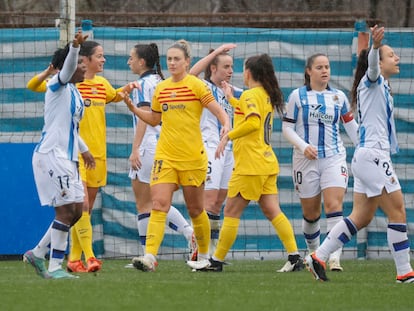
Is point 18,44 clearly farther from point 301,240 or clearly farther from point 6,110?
point 301,240

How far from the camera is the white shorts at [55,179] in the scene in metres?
10.5

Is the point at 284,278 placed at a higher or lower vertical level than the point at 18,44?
lower

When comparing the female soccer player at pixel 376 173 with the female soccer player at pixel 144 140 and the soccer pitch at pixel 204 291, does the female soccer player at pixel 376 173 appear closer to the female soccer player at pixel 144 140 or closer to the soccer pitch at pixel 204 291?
the soccer pitch at pixel 204 291

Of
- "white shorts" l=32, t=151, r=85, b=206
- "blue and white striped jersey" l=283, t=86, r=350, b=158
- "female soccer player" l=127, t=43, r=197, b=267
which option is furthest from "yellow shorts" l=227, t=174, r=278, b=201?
"white shorts" l=32, t=151, r=85, b=206

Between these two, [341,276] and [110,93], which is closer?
[341,276]

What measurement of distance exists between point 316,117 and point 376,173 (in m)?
2.04

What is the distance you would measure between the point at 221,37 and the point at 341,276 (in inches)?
165

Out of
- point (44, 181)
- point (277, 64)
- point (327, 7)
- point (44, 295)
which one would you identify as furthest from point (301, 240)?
point (327, 7)

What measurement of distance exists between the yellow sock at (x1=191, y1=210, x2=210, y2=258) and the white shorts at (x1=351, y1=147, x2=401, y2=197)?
1815mm

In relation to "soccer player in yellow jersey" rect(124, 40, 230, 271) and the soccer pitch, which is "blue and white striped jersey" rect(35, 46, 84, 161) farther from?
the soccer pitch

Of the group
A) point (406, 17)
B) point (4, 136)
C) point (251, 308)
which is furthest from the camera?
point (406, 17)

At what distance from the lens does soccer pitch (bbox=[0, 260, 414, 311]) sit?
870 centimetres

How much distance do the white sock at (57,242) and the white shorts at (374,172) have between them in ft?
8.25

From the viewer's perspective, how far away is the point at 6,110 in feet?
47.3
